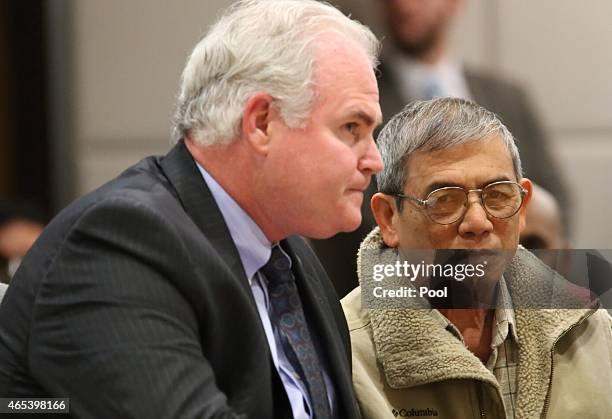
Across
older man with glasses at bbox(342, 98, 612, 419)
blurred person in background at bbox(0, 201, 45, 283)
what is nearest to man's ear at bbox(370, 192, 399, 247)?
A: older man with glasses at bbox(342, 98, 612, 419)

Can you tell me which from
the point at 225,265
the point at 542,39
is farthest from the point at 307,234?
→ the point at 542,39

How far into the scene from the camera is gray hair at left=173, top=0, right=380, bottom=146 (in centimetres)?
112

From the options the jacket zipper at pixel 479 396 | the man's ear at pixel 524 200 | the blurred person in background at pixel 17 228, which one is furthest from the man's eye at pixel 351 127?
the blurred person in background at pixel 17 228

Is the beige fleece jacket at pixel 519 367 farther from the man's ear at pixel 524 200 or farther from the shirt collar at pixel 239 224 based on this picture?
the shirt collar at pixel 239 224

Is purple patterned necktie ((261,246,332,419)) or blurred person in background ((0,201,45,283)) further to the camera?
blurred person in background ((0,201,45,283))

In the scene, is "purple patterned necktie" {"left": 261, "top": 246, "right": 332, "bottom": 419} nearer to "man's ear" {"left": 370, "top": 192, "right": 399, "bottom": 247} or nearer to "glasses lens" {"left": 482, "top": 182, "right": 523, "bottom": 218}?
"man's ear" {"left": 370, "top": 192, "right": 399, "bottom": 247}

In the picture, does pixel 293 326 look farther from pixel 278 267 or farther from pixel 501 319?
pixel 501 319

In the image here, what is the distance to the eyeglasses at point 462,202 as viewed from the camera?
1213 millimetres

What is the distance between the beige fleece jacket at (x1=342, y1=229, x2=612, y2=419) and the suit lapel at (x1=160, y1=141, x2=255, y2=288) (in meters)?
0.22

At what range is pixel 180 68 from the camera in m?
1.98

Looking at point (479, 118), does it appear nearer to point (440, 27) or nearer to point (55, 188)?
point (440, 27)

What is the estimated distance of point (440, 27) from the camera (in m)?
1.75

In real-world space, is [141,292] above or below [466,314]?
above

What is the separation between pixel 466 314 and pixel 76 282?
512 mm
